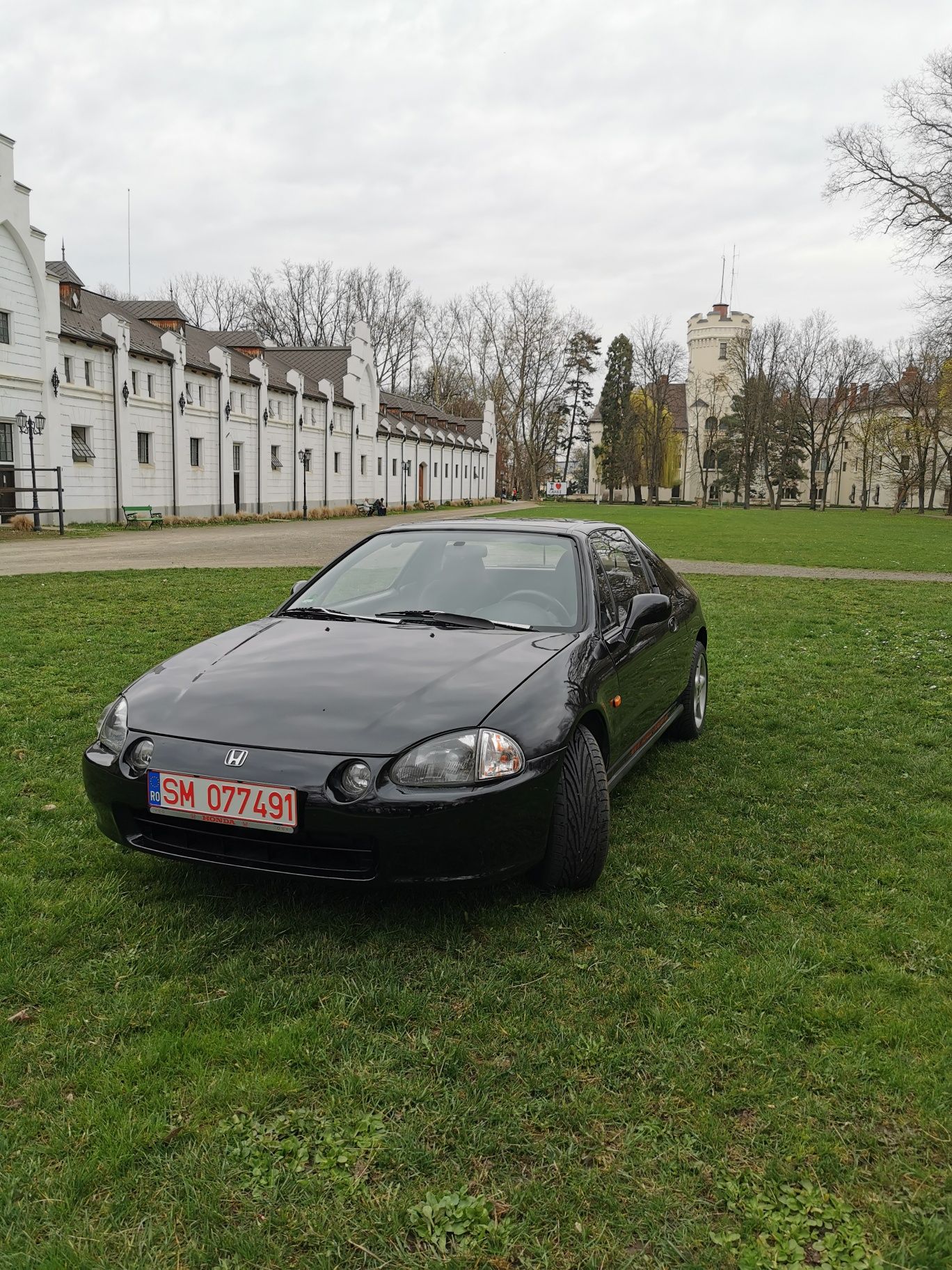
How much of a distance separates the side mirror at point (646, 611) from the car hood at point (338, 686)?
2.05 ft

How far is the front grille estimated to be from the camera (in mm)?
2961

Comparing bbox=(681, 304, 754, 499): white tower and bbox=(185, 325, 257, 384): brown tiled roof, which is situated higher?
bbox=(681, 304, 754, 499): white tower

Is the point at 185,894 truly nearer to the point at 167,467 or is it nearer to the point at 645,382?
the point at 167,467

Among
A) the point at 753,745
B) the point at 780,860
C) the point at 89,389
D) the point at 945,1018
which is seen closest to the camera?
the point at 945,1018

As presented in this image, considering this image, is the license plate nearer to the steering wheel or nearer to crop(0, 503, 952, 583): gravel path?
the steering wheel

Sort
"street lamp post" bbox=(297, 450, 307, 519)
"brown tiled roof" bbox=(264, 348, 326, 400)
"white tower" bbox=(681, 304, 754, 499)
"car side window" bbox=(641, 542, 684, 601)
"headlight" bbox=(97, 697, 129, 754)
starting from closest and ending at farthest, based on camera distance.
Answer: "headlight" bbox=(97, 697, 129, 754) → "car side window" bbox=(641, 542, 684, 601) → "street lamp post" bbox=(297, 450, 307, 519) → "brown tiled roof" bbox=(264, 348, 326, 400) → "white tower" bbox=(681, 304, 754, 499)

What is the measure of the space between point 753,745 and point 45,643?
6.35 metres

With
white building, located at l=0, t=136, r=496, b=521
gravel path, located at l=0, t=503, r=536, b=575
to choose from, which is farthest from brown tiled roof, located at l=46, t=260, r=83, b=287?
gravel path, located at l=0, t=503, r=536, b=575

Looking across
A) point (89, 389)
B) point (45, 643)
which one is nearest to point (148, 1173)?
point (45, 643)

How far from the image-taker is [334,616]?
4.39 metres

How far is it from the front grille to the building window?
32.4 meters

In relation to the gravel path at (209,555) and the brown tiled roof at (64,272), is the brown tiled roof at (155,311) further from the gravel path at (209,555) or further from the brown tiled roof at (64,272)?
the gravel path at (209,555)

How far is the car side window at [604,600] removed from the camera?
425 centimetres

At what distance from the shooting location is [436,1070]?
2463 millimetres
